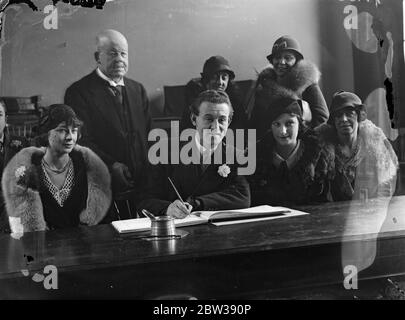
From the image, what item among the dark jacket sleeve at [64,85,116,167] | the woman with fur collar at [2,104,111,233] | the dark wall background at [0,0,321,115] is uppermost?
the dark wall background at [0,0,321,115]

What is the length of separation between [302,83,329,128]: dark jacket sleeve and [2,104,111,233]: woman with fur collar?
0.89 metres

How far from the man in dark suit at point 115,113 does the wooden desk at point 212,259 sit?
25 centimetres

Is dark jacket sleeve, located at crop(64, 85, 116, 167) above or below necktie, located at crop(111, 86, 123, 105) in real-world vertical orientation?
below

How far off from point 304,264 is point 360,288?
325 millimetres

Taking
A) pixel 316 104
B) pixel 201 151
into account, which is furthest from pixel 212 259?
pixel 316 104

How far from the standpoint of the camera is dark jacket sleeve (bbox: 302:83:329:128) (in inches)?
83.0

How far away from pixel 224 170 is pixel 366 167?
639 millimetres

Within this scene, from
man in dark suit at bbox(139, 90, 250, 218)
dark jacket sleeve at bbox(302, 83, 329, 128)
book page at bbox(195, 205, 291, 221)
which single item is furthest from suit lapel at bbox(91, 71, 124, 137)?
dark jacket sleeve at bbox(302, 83, 329, 128)

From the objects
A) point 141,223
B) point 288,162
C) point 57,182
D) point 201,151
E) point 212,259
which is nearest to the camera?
point 212,259

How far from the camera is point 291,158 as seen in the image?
2.10 metres

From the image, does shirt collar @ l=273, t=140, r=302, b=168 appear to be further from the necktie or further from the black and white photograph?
the necktie

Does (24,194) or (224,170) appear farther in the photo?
(224,170)

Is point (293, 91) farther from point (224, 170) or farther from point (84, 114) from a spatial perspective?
point (84, 114)

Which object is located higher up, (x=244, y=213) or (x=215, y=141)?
(x=215, y=141)
